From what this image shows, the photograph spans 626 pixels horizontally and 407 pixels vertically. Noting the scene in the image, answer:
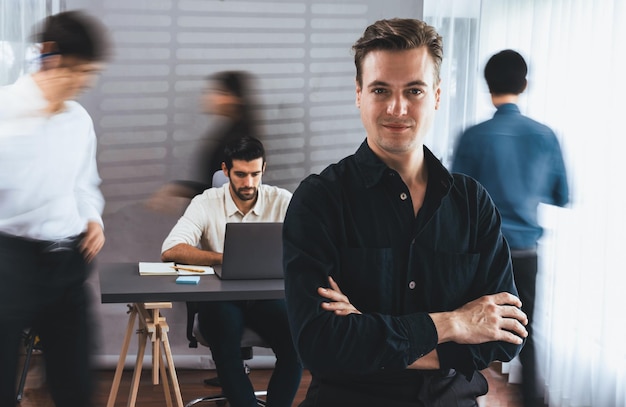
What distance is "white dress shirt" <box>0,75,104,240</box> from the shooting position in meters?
2.20

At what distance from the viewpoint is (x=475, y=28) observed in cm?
469

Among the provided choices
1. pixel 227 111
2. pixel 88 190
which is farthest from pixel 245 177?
pixel 88 190

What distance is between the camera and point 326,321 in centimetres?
147

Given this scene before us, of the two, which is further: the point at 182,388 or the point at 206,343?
the point at 182,388

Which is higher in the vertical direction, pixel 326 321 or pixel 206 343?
pixel 326 321

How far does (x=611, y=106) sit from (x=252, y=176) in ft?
5.84

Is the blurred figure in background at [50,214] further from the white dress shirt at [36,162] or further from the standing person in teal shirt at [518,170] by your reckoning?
the standing person in teal shirt at [518,170]

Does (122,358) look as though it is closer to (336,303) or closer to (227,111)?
(227,111)

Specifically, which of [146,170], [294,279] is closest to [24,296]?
[294,279]

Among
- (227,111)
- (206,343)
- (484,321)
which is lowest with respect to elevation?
(206,343)

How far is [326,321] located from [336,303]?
0.04 m

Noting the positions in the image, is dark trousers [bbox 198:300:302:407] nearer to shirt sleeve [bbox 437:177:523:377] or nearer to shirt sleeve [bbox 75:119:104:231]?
shirt sleeve [bbox 75:119:104:231]

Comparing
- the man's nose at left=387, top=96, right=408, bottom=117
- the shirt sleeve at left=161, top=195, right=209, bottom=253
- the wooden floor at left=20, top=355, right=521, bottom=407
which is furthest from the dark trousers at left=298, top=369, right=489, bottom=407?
the wooden floor at left=20, top=355, right=521, bottom=407

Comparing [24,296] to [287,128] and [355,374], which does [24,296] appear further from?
[287,128]
